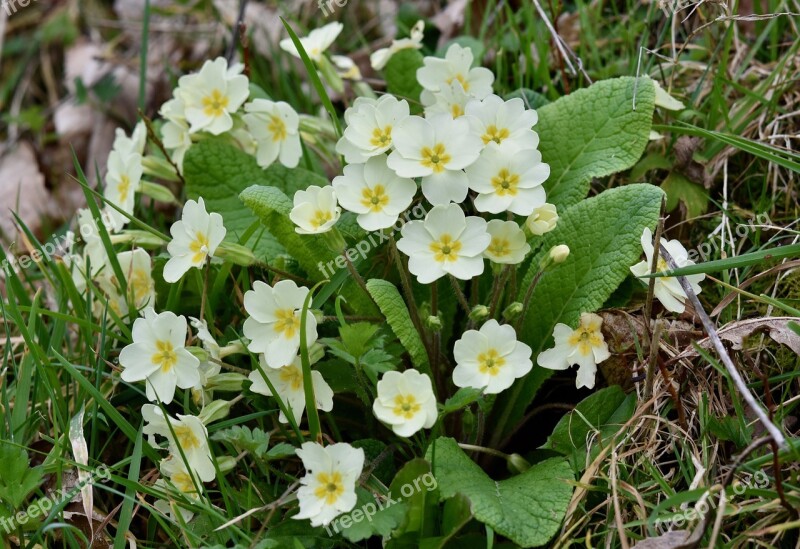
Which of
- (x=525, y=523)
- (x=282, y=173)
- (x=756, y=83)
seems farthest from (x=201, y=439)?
(x=756, y=83)

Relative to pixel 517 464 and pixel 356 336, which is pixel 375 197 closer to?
pixel 356 336

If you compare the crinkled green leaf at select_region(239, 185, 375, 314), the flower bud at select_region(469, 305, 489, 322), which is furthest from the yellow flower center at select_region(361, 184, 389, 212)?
the flower bud at select_region(469, 305, 489, 322)

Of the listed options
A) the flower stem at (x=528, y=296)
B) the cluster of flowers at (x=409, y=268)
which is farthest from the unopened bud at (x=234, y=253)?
the flower stem at (x=528, y=296)

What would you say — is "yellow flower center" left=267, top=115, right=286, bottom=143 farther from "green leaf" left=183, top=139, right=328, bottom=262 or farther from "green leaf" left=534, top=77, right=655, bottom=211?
"green leaf" left=534, top=77, right=655, bottom=211

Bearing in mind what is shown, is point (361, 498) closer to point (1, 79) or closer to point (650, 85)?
point (650, 85)

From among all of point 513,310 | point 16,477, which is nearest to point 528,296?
point 513,310

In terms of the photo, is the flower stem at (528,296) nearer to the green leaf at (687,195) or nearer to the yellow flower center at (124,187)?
the green leaf at (687,195)

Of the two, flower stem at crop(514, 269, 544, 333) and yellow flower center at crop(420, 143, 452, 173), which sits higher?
yellow flower center at crop(420, 143, 452, 173)
